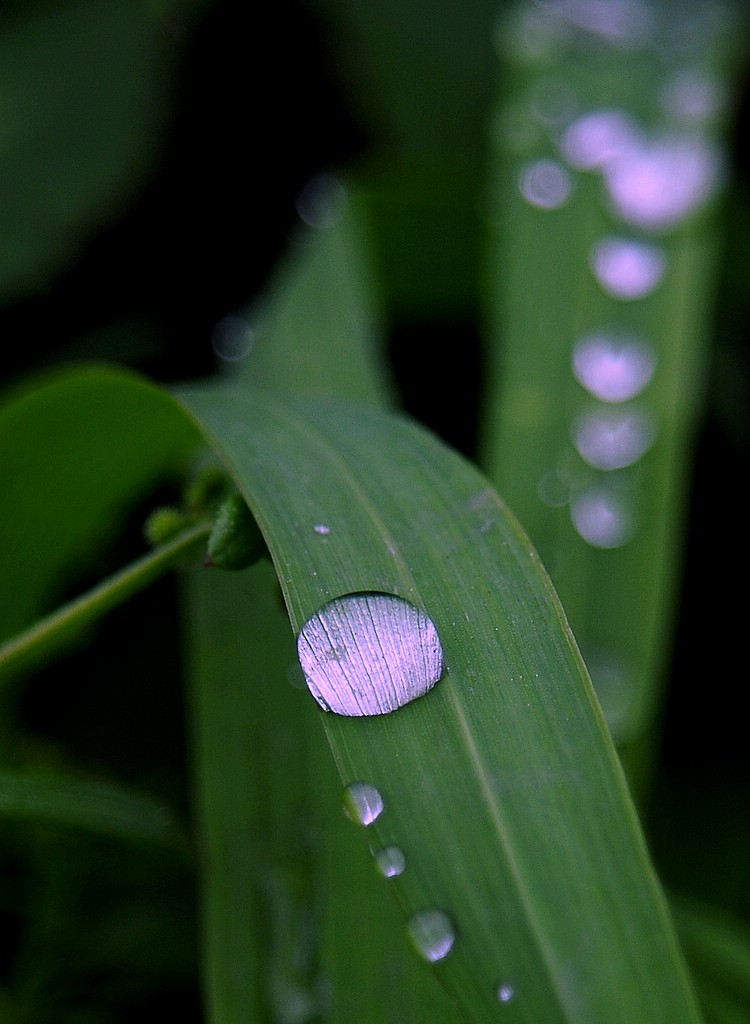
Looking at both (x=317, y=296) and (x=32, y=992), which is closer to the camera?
(x=32, y=992)

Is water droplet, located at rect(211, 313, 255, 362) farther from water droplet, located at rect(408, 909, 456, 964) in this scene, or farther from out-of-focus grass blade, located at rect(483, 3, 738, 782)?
water droplet, located at rect(408, 909, 456, 964)

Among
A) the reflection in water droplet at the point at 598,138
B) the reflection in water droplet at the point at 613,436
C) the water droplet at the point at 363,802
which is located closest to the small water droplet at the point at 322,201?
the reflection in water droplet at the point at 598,138

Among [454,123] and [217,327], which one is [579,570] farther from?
[454,123]

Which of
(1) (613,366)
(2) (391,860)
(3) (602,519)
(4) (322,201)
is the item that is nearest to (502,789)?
(2) (391,860)

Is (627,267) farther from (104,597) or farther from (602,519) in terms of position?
(104,597)

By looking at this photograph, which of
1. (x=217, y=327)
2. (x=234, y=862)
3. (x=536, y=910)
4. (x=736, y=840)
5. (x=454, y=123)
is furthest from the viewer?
(x=454, y=123)

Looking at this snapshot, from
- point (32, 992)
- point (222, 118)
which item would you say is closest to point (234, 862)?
point (32, 992)

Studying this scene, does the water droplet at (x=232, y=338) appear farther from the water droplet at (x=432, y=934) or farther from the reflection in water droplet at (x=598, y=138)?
the water droplet at (x=432, y=934)
